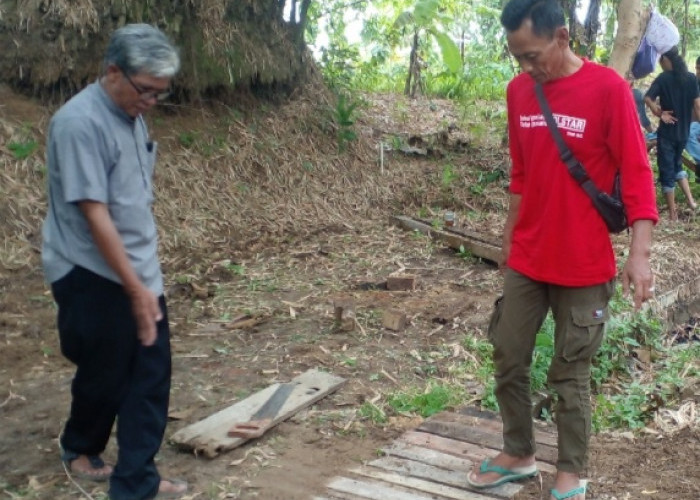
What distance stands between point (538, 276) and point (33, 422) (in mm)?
2703

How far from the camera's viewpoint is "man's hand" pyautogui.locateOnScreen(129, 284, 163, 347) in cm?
325

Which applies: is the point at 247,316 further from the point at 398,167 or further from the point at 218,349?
the point at 398,167

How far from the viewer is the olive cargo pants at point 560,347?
3445mm

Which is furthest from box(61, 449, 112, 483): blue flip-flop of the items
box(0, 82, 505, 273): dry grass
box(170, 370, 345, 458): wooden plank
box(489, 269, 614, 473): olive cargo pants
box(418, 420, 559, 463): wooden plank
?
box(0, 82, 505, 273): dry grass

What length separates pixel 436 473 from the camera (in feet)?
13.0

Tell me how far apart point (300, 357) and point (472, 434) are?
1.62 metres

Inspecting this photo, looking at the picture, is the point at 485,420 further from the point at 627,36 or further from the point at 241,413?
the point at 627,36

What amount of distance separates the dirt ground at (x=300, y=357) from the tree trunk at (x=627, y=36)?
1.71 m

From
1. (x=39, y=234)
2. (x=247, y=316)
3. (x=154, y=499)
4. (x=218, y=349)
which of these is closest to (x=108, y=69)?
(x=154, y=499)

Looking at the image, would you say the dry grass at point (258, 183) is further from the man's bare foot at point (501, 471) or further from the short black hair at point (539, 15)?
the short black hair at point (539, 15)

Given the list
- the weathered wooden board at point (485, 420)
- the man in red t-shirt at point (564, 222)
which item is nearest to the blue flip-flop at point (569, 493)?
the man in red t-shirt at point (564, 222)

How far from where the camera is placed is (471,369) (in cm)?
552

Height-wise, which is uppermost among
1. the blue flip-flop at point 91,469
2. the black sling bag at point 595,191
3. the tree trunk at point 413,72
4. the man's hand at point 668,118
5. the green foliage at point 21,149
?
the tree trunk at point 413,72

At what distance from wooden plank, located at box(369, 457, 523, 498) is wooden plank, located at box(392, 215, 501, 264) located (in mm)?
3694
